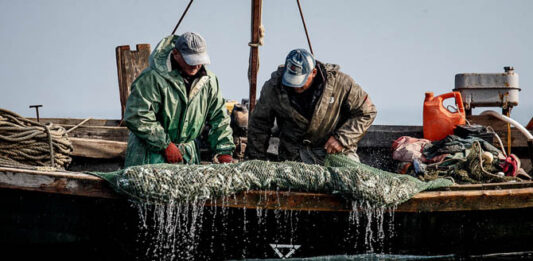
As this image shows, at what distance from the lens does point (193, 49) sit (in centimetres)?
527

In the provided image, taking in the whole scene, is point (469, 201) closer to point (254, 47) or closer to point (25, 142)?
point (254, 47)

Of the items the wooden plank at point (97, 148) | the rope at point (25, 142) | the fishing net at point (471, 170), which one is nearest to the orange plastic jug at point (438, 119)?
the fishing net at point (471, 170)

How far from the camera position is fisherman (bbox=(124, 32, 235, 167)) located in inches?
A: 208

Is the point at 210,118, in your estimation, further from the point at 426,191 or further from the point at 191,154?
the point at 426,191

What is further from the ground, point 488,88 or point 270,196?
point 488,88

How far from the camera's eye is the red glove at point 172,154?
5359mm

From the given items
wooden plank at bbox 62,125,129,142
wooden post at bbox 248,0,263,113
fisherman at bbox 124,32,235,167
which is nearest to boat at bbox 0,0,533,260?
fisherman at bbox 124,32,235,167

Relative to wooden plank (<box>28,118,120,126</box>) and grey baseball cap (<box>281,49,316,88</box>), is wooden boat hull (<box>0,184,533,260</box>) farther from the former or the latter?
wooden plank (<box>28,118,120,126</box>)

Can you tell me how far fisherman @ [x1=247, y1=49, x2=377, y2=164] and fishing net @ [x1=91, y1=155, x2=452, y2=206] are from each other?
0.95 m

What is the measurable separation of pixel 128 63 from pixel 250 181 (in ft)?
12.6

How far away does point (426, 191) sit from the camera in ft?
16.5

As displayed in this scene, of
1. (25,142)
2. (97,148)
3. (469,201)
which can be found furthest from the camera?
(97,148)

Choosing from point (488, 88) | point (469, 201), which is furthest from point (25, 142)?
point (488, 88)

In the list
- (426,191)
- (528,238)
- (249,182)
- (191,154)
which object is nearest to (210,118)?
(191,154)
